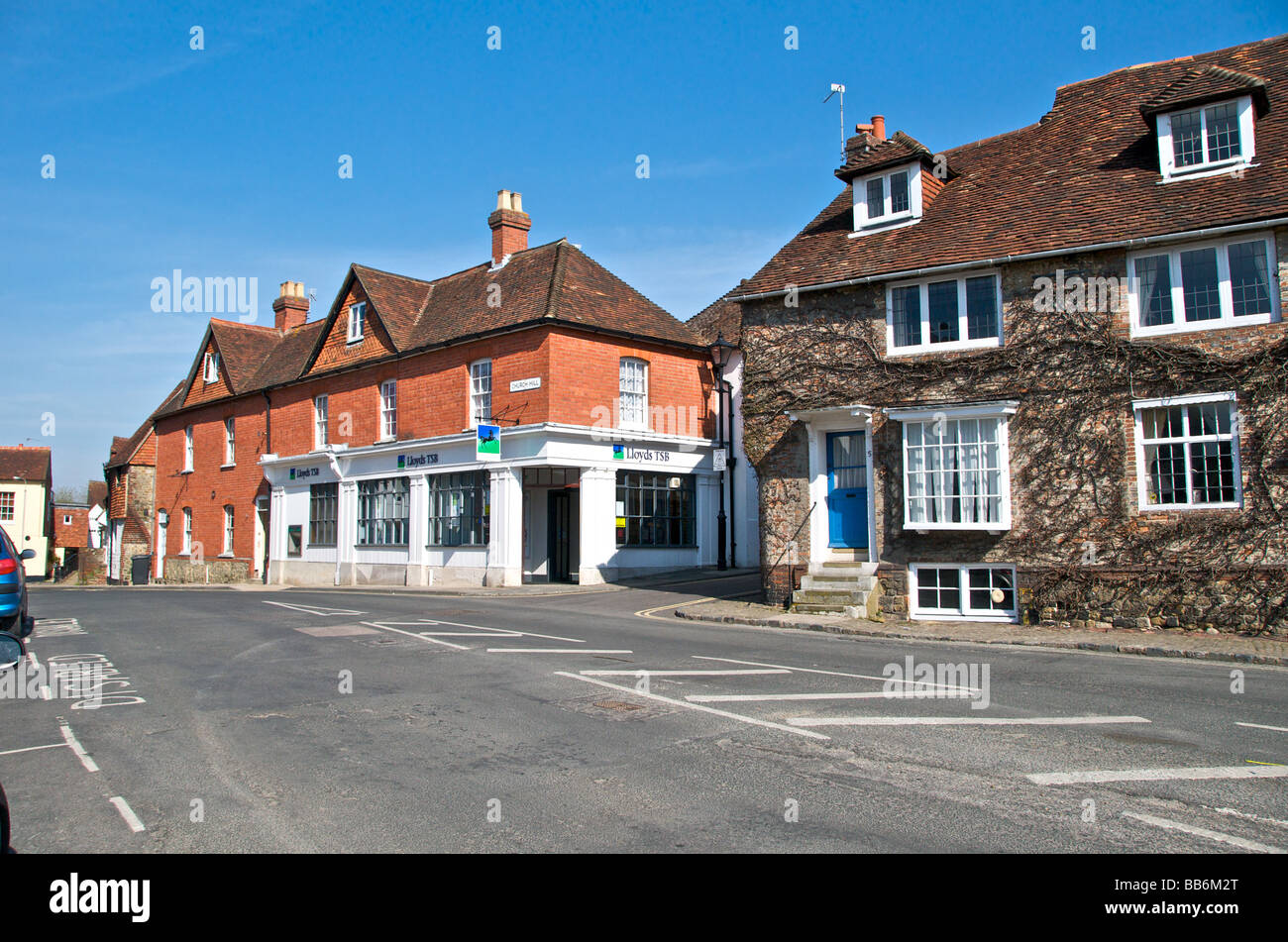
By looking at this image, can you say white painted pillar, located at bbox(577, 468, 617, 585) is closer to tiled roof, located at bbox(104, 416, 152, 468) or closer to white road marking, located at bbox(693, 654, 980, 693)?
white road marking, located at bbox(693, 654, 980, 693)

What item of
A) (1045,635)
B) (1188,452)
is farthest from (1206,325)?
(1045,635)

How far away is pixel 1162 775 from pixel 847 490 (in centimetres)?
1249

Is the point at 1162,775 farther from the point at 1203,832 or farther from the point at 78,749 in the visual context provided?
the point at 78,749

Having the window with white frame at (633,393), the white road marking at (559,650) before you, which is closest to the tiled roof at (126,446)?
the window with white frame at (633,393)

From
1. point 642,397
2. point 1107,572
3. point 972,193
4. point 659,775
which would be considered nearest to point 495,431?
point 642,397

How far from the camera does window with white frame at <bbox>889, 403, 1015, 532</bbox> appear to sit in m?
16.4

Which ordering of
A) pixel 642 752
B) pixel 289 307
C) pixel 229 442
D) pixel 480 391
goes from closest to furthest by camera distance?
pixel 642 752
pixel 480 391
pixel 229 442
pixel 289 307

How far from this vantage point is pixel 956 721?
8008mm

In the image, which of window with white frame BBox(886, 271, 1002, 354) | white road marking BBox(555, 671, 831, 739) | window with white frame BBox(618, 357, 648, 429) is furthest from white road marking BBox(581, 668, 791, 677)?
window with white frame BBox(618, 357, 648, 429)

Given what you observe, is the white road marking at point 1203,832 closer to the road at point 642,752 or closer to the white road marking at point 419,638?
the road at point 642,752

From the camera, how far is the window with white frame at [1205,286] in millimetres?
14664

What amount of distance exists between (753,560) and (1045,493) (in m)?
15.6

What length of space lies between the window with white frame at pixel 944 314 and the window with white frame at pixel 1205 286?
2.34 meters
